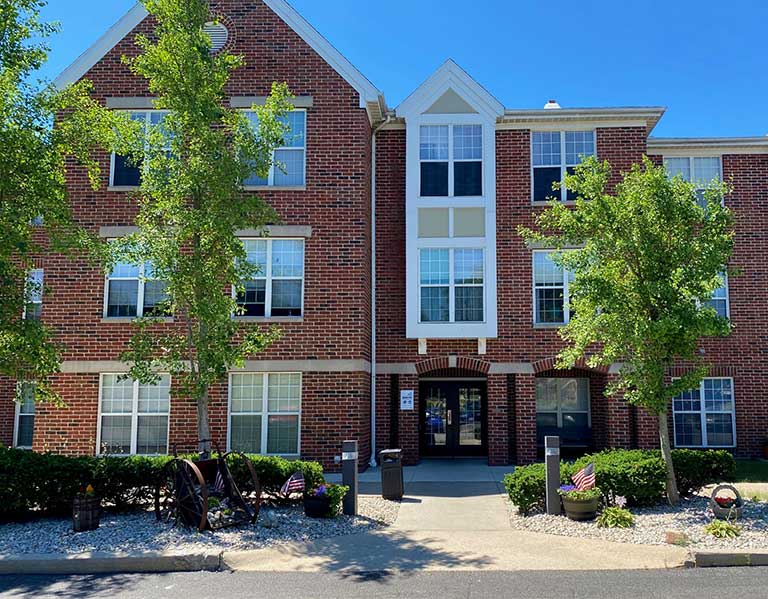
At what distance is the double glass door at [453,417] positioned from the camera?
18.9 m

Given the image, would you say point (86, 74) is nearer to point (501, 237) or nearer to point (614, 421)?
point (501, 237)

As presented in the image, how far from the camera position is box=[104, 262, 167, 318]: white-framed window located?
52.9ft

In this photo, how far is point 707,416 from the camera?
1778 centimetres

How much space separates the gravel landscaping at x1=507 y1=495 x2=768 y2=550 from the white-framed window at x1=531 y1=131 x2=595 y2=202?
904 centimetres

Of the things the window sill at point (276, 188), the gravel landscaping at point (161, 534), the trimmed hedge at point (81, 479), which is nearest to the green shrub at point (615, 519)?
the gravel landscaping at point (161, 534)

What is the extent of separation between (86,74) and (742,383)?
18467 mm

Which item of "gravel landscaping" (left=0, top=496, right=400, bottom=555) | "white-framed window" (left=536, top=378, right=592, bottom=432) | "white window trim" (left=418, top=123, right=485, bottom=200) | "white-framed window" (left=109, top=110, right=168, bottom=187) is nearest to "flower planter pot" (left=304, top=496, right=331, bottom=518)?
"gravel landscaping" (left=0, top=496, right=400, bottom=555)

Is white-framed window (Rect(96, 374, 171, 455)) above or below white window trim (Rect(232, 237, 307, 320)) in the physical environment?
below

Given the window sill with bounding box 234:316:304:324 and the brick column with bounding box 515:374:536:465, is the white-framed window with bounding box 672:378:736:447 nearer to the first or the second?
the brick column with bounding box 515:374:536:465

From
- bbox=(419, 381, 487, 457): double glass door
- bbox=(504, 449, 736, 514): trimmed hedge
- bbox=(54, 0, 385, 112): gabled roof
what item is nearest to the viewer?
bbox=(504, 449, 736, 514): trimmed hedge

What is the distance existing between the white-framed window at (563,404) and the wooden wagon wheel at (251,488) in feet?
30.8

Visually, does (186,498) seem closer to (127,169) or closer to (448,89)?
(127,169)

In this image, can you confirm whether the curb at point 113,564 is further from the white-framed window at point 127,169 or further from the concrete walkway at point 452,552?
the white-framed window at point 127,169

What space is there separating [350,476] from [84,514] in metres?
3.90
